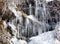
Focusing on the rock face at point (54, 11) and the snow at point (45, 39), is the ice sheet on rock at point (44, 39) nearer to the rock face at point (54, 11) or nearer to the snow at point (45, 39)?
the snow at point (45, 39)

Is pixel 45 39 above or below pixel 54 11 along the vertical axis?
below

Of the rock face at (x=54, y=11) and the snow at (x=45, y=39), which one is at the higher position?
the rock face at (x=54, y=11)

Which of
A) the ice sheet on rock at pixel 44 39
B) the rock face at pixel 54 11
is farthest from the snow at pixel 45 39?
the rock face at pixel 54 11

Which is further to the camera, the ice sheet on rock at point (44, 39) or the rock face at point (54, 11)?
the rock face at point (54, 11)

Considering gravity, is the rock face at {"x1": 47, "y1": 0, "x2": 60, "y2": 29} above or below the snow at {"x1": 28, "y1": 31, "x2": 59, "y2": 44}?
above

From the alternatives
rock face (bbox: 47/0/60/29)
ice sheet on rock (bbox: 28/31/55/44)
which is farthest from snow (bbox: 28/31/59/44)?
rock face (bbox: 47/0/60/29)

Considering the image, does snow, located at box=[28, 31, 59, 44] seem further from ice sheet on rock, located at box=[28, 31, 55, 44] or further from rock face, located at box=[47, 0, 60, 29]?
rock face, located at box=[47, 0, 60, 29]

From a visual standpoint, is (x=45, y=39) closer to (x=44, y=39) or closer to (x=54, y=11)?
(x=44, y=39)

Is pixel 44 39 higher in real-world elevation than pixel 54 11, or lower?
lower

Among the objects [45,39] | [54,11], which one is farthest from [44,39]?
[54,11]

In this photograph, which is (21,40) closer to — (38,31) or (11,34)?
(11,34)

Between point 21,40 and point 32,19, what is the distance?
1.26 m

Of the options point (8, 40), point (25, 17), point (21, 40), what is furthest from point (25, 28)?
point (8, 40)

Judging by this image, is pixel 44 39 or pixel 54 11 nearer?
pixel 44 39
